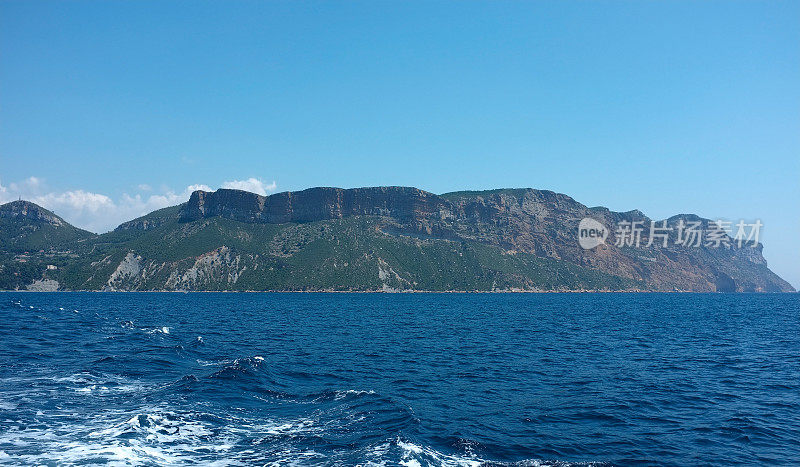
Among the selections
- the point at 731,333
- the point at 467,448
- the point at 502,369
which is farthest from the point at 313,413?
the point at 731,333

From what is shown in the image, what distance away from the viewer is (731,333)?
79.6m

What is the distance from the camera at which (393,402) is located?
3228 centimetres

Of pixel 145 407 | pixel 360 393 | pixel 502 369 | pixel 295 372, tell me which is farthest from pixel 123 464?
pixel 502 369

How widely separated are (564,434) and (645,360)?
1192 inches

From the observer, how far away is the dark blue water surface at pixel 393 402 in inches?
936

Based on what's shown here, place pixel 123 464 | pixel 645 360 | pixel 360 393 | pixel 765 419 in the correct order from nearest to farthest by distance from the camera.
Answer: pixel 123 464 → pixel 765 419 → pixel 360 393 → pixel 645 360

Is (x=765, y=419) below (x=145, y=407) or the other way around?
the other way around

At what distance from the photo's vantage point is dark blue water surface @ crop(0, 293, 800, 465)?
23766mm

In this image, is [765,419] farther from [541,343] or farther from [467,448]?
[541,343]

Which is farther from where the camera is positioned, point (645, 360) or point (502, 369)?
point (645, 360)

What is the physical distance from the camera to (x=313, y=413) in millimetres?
30250

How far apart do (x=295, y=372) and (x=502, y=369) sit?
65.5ft

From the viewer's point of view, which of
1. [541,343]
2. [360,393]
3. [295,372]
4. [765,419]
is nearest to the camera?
[765,419]

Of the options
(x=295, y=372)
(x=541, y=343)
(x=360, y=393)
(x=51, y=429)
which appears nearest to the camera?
(x=51, y=429)
